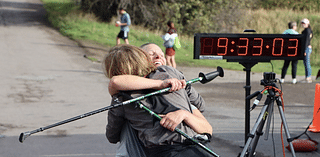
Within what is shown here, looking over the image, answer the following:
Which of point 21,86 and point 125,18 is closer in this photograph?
point 21,86

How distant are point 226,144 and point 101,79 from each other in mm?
6051

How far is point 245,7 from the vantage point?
2594 cm

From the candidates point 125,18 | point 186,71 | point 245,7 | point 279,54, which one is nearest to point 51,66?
point 125,18

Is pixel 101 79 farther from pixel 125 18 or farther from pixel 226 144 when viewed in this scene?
pixel 226 144

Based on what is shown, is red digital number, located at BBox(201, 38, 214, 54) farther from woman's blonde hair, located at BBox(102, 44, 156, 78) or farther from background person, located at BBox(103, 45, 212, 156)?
woman's blonde hair, located at BBox(102, 44, 156, 78)

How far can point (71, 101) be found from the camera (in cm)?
846

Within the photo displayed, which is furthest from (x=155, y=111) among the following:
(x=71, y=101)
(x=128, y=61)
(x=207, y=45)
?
(x=71, y=101)

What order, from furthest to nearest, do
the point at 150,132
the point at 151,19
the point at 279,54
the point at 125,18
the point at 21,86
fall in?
the point at 151,19 → the point at 125,18 → the point at 21,86 → the point at 279,54 → the point at 150,132

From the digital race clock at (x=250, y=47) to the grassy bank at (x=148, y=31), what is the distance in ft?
33.2

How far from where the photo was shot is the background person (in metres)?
2.55

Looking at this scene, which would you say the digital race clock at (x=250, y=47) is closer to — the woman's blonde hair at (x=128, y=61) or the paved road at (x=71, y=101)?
the paved road at (x=71, y=101)

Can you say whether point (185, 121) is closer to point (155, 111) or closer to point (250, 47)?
point (155, 111)

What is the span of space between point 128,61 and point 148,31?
19418mm

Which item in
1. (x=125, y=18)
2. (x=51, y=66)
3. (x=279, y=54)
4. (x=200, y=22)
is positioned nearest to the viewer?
(x=279, y=54)
